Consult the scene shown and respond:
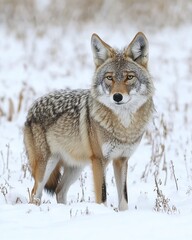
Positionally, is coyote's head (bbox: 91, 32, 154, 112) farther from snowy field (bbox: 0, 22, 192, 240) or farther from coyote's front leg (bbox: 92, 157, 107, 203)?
snowy field (bbox: 0, 22, 192, 240)

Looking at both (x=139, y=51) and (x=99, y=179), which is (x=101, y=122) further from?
(x=139, y=51)

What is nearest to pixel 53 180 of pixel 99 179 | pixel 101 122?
pixel 99 179

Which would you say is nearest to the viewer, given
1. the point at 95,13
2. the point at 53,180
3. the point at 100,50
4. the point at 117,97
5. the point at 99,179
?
the point at 117,97

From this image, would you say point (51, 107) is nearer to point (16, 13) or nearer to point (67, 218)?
point (67, 218)

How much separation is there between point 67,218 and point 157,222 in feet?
2.64

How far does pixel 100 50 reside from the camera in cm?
596

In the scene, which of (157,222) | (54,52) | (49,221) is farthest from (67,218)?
(54,52)

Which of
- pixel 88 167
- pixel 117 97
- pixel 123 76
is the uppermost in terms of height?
pixel 123 76

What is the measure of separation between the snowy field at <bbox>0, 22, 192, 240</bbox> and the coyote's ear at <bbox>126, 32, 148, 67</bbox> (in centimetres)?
137

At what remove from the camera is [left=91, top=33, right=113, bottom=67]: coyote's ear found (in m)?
5.89

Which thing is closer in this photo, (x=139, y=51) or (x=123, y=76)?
(x=123, y=76)

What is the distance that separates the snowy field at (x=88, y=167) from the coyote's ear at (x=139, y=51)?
4.51 feet

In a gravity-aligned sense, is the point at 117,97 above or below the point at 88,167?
above

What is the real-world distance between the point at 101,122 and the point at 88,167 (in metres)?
2.09
